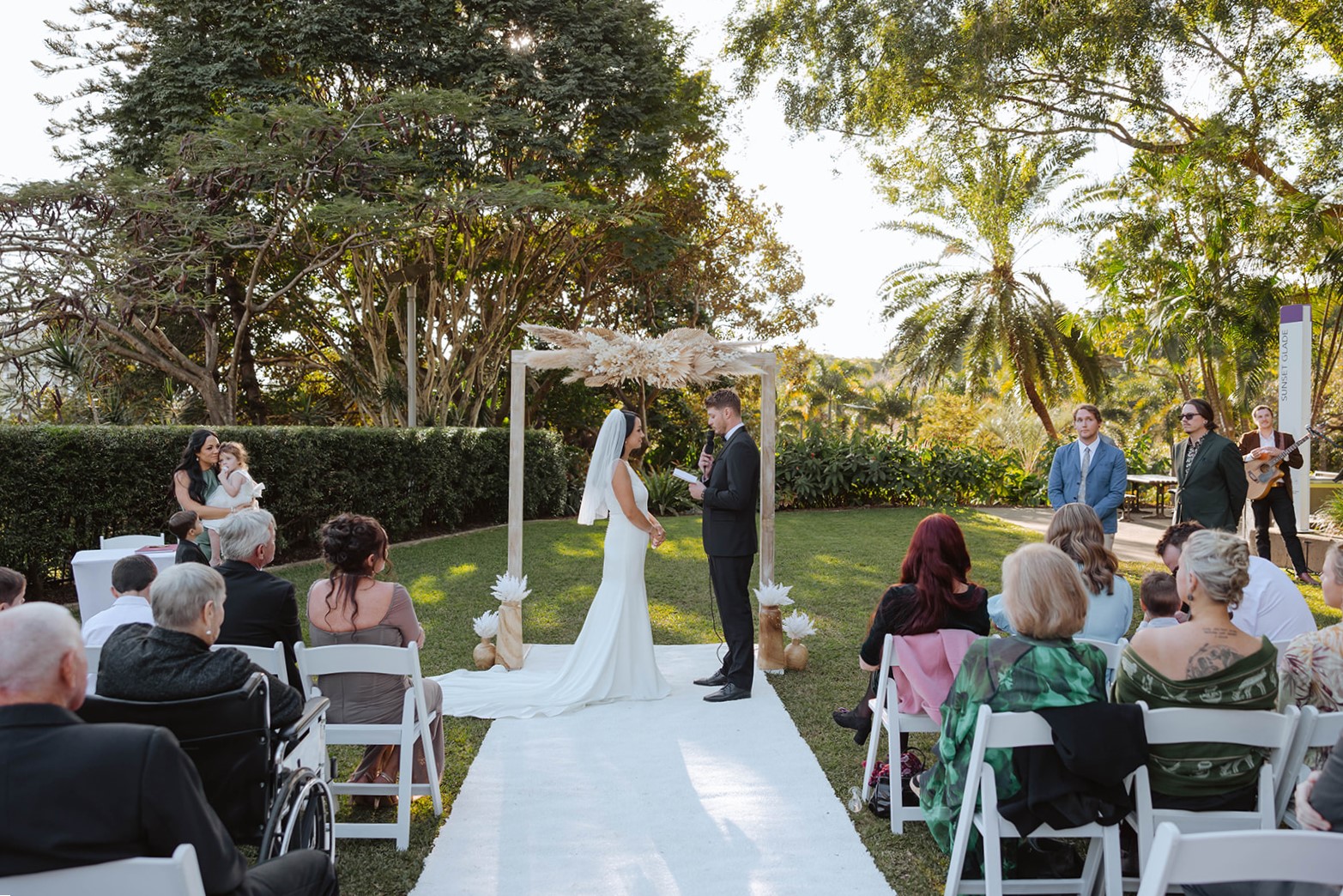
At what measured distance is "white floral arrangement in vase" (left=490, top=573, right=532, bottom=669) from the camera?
7145mm

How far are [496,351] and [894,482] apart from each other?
10.4 metres

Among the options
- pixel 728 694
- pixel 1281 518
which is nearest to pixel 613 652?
pixel 728 694

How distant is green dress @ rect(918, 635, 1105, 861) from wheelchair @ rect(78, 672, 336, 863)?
2.44 meters

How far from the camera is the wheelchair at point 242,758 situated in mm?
2861

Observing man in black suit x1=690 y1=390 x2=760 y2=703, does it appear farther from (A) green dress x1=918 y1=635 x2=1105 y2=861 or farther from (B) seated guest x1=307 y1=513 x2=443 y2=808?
(A) green dress x1=918 y1=635 x2=1105 y2=861

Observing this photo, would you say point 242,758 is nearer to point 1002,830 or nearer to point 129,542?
point 1002,830

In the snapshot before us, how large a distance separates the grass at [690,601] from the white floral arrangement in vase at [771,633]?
209 millimetres

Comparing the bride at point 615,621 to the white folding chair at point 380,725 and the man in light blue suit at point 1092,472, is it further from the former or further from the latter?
the man in light blue suit at point 1092,472

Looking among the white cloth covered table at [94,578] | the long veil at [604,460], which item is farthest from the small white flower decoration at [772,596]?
the white cloth covered table at [94,578]

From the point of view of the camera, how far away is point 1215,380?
64.8 ft

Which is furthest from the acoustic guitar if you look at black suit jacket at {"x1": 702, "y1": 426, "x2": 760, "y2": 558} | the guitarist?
black suit jacket at {"x1": 702, "y1": 426, "x2": 760, "y2": 558}

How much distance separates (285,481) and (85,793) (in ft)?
35.3

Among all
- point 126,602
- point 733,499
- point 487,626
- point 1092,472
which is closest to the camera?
point 126,602

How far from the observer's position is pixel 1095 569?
448cm
